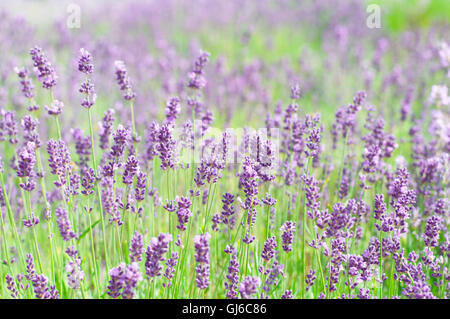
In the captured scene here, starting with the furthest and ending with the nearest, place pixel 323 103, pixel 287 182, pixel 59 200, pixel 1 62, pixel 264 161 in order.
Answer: pixel 323 103 → pixel 1 62 → pixel 59 200 → pixel 287 182 → pixel 264 161

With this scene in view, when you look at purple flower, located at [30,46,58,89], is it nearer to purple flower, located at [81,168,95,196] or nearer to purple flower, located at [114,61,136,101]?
purple flower, located at [114,61,136,101]

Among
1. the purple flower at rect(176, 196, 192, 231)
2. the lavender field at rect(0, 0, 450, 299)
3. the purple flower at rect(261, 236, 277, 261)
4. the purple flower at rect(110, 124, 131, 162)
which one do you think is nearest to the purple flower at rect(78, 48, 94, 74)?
the lavender field at rect(0, 0, 450, 299)

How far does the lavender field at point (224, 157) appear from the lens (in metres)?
2.08

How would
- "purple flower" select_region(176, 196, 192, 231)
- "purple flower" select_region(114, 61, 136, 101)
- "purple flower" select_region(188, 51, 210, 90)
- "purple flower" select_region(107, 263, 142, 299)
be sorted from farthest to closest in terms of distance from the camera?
"purple flower" select_region(188, 51, 210, 90) < "purple flower" select_region(114, 61, 136, 101) < "purple flower" select_region(176, 196, 192, 231) < "purple flower" select_region(107, 263, 142, 299)

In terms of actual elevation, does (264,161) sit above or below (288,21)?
below

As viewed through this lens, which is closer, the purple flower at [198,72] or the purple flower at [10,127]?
the purple flower at [10,127]

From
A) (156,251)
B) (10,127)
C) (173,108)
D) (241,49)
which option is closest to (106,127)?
(173,108)

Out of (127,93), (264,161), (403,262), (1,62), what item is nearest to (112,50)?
(1,62)

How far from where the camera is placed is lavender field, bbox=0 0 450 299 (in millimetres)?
2078

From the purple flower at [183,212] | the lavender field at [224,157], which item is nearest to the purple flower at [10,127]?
the lavender field at [224,157]

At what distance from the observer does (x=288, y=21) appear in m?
9.68

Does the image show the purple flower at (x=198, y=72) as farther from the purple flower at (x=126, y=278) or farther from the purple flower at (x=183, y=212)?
the purple flower at (x=126, y=278)
